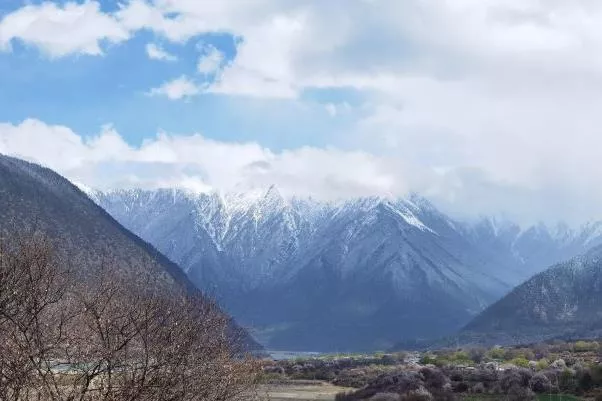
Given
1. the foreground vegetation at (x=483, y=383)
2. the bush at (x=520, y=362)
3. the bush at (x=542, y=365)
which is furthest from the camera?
the bush at (x=520, y=362)

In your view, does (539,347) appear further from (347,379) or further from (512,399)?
(512,399)

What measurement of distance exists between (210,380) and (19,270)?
6473mm

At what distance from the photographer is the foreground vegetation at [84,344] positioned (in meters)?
17.8

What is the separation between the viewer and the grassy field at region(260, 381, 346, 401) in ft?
284

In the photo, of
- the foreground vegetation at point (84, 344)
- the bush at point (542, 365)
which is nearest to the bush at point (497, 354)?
the bush at point (542, 365)

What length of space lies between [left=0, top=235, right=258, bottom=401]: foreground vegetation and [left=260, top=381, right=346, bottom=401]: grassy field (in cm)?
5840

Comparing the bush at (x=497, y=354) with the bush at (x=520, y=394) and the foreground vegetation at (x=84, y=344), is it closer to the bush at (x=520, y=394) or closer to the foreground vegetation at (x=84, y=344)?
the bush at (x=520, y=394)

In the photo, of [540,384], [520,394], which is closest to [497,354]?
[540,384]

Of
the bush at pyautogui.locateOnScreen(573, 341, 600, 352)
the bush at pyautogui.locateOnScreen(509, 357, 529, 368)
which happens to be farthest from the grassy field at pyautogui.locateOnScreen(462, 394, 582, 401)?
the bush at pyautogui.locateOnScreen(573, 341, 600, 352)

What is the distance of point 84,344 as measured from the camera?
63.3 feet

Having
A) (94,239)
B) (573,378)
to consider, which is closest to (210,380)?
(573,378)

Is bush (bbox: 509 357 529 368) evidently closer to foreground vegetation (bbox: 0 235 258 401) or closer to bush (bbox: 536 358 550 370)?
bush (bbox: 536 358 550 370)

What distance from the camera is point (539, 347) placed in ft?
523

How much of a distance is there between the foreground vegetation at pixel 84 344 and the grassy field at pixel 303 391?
58.4 metres
